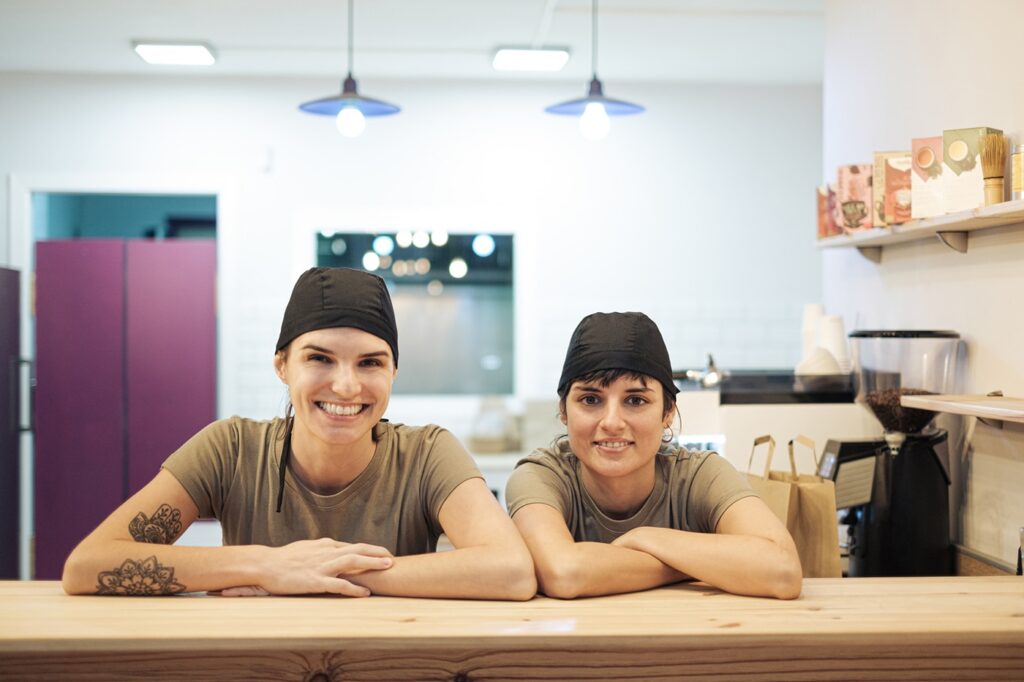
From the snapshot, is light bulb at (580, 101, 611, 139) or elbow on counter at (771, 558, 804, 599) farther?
light bulb at (580, 101, 611, 139)

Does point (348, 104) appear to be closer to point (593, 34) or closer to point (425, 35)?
point (425, 35)

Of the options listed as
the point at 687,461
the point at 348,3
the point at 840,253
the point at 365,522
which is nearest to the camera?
the point at 365,522

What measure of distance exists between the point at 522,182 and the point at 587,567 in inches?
164

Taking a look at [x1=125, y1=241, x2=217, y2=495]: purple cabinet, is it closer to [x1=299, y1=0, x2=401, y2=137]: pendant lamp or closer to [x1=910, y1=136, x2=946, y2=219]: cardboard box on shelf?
[x1=299, y1=0, x2=401, y2=137]: pendant lamp

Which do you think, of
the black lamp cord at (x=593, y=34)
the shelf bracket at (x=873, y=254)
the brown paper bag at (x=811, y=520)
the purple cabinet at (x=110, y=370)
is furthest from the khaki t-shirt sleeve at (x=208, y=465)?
the purple cabinet at (x=110, y=370)

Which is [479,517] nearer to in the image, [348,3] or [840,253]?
[840,253]

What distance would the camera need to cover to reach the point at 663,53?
16.4ft

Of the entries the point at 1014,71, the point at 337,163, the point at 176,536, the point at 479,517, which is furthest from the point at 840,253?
the point at 337,163

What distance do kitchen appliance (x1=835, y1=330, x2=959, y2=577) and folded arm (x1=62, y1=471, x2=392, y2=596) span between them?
4.84ft

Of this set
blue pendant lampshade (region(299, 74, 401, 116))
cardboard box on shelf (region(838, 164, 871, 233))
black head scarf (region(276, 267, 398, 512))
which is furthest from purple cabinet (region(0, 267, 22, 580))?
cardboard box on shelf (region(838, 164, 871, 233))

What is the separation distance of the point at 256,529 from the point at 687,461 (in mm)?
884

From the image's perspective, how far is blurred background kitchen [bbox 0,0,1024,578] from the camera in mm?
5273

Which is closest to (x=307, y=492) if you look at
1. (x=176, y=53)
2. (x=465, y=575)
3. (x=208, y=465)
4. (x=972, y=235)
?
(x=208, y=465)

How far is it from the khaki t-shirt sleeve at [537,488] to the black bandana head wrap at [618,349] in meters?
0.17
